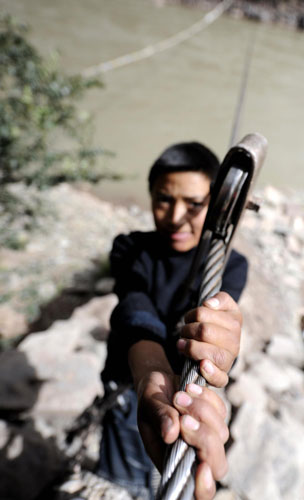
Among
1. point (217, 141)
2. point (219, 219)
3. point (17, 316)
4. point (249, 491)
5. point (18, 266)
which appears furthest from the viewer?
point (217, 141)

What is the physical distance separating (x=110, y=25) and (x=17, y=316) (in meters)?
11.2

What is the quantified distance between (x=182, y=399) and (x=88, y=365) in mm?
1568

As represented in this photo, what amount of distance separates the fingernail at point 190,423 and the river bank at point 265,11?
18396mm

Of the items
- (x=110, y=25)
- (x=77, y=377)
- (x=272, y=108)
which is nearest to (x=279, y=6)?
(x=110, y=25)

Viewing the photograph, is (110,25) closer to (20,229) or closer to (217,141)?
(217,141)

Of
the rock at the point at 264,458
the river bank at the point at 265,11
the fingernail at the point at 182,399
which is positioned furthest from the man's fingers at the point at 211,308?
the river bank at the point at 265,11

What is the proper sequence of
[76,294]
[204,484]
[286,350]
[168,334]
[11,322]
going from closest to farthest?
[204,484], [168,334], [286,350], [11,322], [76,294]

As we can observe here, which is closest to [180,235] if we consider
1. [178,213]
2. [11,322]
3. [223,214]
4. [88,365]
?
[178,213]

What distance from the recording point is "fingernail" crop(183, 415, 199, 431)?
14.9 inches

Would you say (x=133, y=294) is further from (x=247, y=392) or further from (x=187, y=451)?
(x=247, y=392)

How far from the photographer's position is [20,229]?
3.23 m

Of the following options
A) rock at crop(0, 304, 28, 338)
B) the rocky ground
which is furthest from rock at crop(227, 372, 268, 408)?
rock at crop(0, 304, 28, 338)

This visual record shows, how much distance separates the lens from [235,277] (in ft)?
3.23

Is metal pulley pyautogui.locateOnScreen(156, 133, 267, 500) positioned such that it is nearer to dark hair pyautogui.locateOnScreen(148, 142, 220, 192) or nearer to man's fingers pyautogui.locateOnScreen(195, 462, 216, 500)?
man's fingers pyautogui.locateOnScreen(195, 462, 216, 500)
